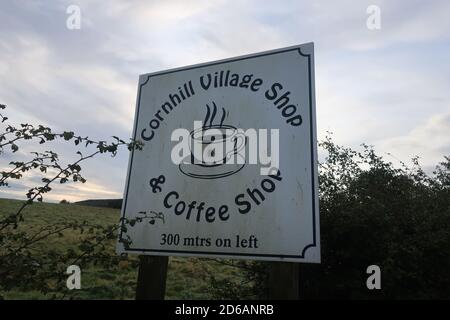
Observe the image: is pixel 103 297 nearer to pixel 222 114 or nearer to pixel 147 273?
pixel 147 273

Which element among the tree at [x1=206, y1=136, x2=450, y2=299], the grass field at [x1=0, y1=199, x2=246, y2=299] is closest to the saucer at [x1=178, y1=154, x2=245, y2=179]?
the tree at [x1=206, y1=136, x2=450, y2=299]

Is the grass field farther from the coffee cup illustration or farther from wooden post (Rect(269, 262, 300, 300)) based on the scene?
wooden post (Rect(269, 262, 300, 300))

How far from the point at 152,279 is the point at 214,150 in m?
1.36

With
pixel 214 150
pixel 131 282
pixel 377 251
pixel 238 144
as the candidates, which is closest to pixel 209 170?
pixel 214 150

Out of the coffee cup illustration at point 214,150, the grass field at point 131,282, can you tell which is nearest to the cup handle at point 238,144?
the coffee cup illustration at point 214,150

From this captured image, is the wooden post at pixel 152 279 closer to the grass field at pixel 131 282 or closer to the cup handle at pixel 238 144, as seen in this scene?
the cup handle at pixel 238 144

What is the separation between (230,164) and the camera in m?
3.40

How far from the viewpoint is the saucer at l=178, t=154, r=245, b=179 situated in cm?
338

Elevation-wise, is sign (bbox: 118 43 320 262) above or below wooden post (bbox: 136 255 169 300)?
above

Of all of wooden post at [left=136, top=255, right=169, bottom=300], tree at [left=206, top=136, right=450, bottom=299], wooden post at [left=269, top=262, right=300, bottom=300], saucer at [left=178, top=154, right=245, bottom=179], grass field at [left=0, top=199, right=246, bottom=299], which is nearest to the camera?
wooden post at [left=269, top=262, right=300, bottom=300]

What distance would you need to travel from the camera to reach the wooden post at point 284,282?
3002mm

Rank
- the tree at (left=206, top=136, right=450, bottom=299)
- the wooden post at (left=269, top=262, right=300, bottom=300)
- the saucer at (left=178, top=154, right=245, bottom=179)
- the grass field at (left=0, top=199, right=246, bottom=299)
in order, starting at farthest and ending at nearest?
1. the grass field at (left=0, top=199, right=246, bottom=299)
2. the tree at (left=206, top=136, right=450, bottom=299)
3. the saucer at (left=178, top=154, right=245, bottom=179)
4. the wooden post at (left=269, top=262, right=300, bottom=300)

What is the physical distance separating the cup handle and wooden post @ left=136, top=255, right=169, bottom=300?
3.95 ft

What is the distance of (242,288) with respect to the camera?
19.1ft
